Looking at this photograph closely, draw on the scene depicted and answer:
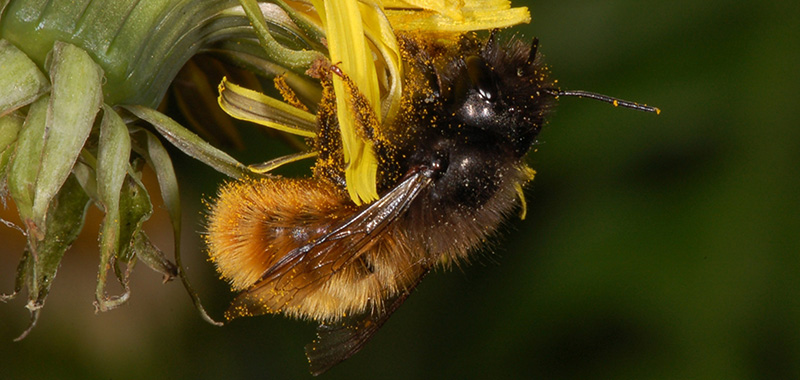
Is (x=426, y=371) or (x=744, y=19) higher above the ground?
(x=744, y=19)

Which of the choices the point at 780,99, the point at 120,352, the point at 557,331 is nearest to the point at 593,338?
the point at 557,331

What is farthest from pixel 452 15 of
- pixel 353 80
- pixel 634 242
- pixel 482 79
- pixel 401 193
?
pixel 634 242

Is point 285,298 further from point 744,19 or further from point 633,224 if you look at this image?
point 744,19

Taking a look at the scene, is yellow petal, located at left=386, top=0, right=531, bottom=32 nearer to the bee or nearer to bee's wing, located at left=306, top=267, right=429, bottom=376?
the bee

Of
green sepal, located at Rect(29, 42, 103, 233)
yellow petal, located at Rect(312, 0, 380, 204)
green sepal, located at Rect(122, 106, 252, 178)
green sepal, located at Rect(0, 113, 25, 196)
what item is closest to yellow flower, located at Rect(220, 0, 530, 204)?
yellow petal, located at Rect(312, 0, 380, 204)

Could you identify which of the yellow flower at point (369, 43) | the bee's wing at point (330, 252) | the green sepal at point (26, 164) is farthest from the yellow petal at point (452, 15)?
the green sepal at point (26, 164)

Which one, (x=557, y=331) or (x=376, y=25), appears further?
(x=557, y=331)

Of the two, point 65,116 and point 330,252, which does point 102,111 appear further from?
point 330,252
